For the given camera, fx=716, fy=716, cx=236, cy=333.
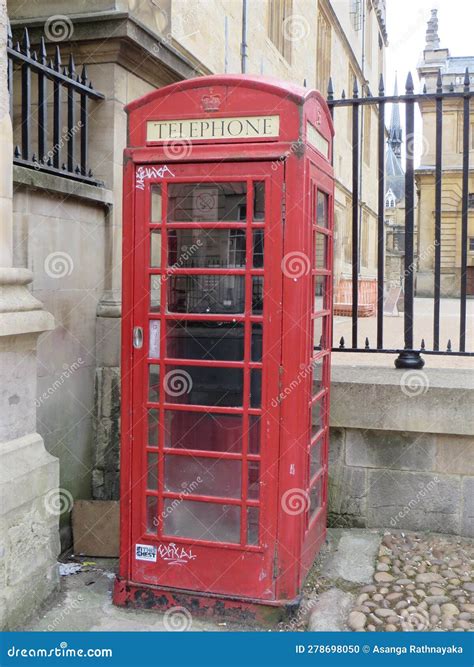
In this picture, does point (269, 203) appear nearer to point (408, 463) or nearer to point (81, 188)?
point (81, 188)

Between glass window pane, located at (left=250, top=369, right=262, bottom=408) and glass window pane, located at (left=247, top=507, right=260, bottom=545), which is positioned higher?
glass window pane, located at (left=250, top=369, right=262, bottom=408)

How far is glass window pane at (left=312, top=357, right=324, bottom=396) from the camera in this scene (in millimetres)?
4117

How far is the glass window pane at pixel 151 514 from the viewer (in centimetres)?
395

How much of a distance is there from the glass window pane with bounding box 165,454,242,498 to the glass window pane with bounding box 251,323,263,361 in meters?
0.58

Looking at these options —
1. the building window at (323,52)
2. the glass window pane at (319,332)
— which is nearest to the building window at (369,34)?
the building window at (323,52)

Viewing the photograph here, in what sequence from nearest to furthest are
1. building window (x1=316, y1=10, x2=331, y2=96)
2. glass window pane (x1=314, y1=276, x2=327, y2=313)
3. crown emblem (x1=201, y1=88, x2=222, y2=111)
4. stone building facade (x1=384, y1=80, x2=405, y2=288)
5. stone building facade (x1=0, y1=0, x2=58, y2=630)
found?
1. stone building facade (x1=0, y1=0, x2=58, y2=630)
2. crown emblem (x1=201, y1=88, x2=222, y2=111)
3. glass window pane (x1=314, y1=276, x2=327, y2=313)
4. building window (x1=316, y1=10, x2=331, y2=96)
5. stone building facade (x1=384, y1=80, x2=405, y2=288)

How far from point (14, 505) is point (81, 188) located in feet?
7.58

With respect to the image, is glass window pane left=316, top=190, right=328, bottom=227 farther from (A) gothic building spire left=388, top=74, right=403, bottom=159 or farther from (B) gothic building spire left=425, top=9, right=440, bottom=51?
(B) gothic building spire left=425, top=9, right=440, bottom=51

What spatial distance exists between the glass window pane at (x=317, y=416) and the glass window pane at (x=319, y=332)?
34cm

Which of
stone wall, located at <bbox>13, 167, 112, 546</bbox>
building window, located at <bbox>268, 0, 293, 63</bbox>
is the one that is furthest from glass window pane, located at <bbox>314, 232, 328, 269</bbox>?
building window, located at <bbox>268, 0, 293, 63</bbox>

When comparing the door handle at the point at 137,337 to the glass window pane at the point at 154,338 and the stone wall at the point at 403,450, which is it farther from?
the stone wall at the point at 403,450

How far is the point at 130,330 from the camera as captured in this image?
390 centimetres

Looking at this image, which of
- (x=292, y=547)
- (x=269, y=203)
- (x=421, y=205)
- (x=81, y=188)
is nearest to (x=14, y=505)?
(x=292, y=547)

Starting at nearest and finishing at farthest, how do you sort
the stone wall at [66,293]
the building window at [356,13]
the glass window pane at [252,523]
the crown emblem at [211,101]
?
1. the crown emblem at [211,101]
2. the glass window pane at [252,523]
3. the stone wall at [66,293]
4. the building window at [356,13]
